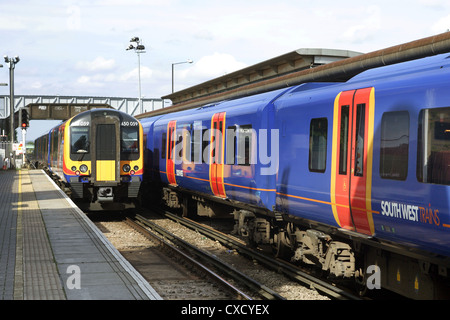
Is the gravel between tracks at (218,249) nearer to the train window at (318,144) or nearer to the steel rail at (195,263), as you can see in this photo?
the steel rail at (195,263)

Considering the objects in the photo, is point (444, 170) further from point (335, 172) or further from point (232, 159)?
point (232, 159)

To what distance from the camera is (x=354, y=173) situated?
8609 millimetres

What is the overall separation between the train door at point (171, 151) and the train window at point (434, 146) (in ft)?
41.5

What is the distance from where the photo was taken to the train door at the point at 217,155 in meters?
14.6

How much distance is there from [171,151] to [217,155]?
16.9 feet

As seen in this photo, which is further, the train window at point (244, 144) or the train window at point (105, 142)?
the train window at point (105, 142)

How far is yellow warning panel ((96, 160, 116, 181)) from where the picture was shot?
19.2 metres

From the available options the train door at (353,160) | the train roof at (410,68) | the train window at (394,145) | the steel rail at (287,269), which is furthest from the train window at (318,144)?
the steel rail at (287,269)

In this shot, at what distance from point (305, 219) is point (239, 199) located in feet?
11.2

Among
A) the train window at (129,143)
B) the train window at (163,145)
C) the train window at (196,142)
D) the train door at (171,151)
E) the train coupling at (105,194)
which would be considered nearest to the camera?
the train window at (196,142)

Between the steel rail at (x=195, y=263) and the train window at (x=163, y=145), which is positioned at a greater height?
the train window at (x=163, y=145)

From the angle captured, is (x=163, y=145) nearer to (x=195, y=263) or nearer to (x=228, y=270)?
(x=195, y=263)

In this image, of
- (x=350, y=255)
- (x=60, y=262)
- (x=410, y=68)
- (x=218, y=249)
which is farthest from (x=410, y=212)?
(x=218, y=249)
